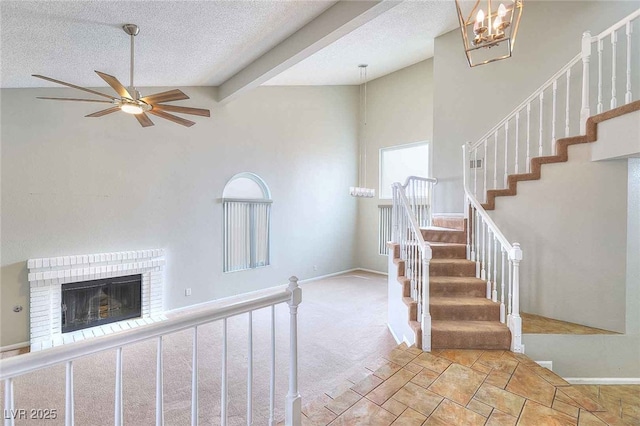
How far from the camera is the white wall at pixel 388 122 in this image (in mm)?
6891

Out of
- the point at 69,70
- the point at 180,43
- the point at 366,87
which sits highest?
the point at 366,87

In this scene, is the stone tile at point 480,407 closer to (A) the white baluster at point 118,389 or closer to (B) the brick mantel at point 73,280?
(A) the white baluster at point 118,389

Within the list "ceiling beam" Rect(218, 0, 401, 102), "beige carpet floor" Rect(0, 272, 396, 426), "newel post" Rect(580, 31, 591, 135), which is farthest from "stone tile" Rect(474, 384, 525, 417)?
"ceiling beam" Rect(218, 0, 401, 102)

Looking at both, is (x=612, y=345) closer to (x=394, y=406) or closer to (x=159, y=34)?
(x=394, y=406)

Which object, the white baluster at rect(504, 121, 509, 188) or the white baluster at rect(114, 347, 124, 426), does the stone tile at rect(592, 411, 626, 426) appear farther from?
the white baluster at rect(114, 347, 124, 426)

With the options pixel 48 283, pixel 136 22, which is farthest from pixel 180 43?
pixel 48 283

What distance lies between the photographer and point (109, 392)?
2.91m

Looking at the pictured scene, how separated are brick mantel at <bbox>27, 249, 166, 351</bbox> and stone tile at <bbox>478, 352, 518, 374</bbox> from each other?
450 centimetres

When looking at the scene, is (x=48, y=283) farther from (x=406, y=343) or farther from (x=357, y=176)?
(x=357, y=176)

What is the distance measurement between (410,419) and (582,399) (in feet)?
4.39

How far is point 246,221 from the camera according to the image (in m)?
6.13

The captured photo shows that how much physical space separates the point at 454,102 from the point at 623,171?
285 centimetres

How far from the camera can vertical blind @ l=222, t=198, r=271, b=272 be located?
5.88 m

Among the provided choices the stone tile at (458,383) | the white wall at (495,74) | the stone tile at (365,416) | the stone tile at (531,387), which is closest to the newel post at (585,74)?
the white wall at (495,74)
